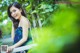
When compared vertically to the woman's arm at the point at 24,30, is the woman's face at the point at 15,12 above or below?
above

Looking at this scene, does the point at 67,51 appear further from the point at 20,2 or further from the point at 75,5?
the point at 20,2

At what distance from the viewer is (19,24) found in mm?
1935

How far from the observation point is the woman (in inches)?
75.1

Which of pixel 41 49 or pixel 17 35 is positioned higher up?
pixel 41 49

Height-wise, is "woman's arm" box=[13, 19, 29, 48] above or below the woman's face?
below

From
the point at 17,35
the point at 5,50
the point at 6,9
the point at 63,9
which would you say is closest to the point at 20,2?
the point at 6,9

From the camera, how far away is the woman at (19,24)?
1908 mm

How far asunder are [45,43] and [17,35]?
1.74 meters

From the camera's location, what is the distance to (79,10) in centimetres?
22

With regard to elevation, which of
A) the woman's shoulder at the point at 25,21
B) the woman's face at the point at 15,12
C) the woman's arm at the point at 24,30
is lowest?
the woman's arm at the point at 24,30

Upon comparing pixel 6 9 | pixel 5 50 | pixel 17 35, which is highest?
pixel 6 9

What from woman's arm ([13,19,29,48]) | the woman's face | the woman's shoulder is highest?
the woman's face

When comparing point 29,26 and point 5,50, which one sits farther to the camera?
point 5,50

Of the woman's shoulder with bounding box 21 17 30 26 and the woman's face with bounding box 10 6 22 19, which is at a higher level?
the woman's face with bounding box 10 6 22 19
